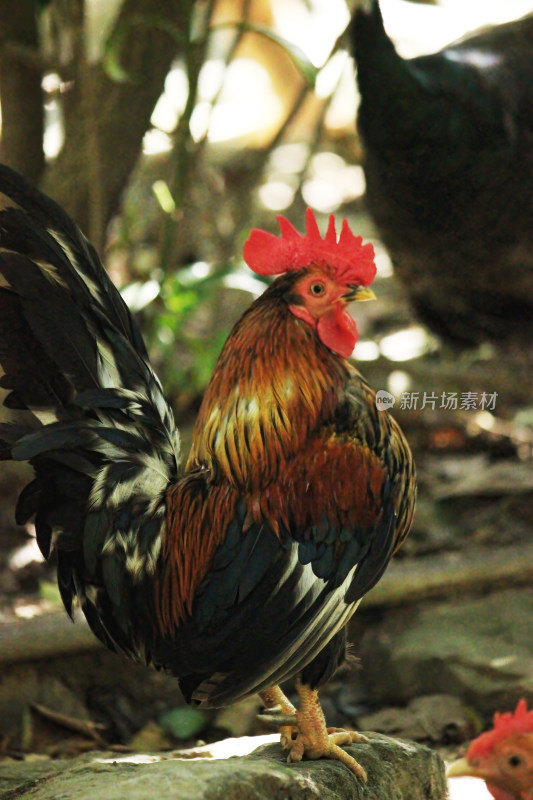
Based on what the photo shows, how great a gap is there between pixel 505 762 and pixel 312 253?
1.39m

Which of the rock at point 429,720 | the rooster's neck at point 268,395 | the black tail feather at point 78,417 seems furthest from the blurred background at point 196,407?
the black tail feather at point 78,417

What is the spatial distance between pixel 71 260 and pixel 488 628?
2.60 metres

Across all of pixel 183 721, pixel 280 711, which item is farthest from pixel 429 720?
pixel 280 711

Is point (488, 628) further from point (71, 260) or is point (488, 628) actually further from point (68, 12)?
point (68, 12)

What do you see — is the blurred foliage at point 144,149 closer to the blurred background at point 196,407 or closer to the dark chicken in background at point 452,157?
the blurred background at point 196,407

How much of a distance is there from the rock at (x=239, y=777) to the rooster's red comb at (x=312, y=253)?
124 centimetres

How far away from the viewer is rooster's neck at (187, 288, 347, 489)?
2.45 metres

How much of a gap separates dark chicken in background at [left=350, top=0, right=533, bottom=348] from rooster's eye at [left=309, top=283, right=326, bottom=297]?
1.88 metres

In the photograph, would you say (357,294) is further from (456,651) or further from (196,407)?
(196,407)

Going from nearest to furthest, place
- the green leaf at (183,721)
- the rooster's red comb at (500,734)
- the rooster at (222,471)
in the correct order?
the rooster at (222,471), the rooster's red comb at (500,734), the green leaf at (183,721)

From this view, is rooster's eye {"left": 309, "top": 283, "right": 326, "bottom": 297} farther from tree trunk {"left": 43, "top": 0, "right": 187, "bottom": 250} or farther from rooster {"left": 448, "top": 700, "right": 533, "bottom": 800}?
tree trunk {"left": 43, "top": 0, "right": 187, "bottom": 250}

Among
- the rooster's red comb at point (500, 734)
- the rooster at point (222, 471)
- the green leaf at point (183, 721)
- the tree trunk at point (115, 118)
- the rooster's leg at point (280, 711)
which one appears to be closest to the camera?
the rooster at point (222, 471)

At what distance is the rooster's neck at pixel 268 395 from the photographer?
245 centimetres

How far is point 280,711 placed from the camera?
9.05ft
